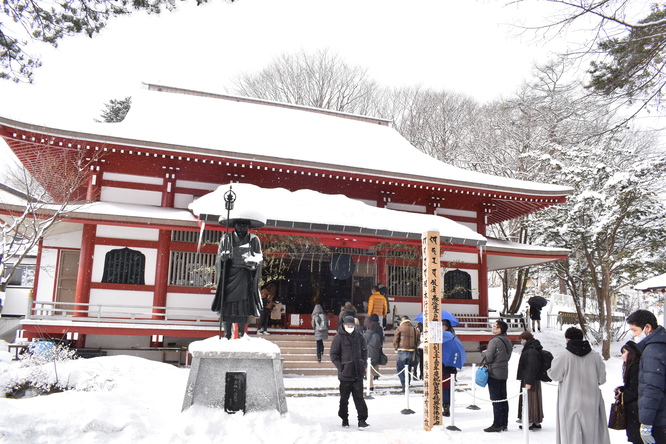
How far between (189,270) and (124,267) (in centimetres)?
171

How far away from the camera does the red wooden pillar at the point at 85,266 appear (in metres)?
12.6

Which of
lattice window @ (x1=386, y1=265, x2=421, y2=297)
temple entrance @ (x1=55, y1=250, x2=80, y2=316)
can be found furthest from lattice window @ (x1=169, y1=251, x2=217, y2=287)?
lattice window @ (x1=386, y1=265, x2=421, y2=297)

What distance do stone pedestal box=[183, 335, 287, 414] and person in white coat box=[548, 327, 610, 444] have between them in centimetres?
334

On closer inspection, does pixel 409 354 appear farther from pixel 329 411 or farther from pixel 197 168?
pixel 197 168

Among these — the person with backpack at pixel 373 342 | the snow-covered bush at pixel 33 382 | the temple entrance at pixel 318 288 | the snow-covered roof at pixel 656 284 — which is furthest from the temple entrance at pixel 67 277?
the snow-covered roof at pixel 656 284

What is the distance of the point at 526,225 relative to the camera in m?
19.4

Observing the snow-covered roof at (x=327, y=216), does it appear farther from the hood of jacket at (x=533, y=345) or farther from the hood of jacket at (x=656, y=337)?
the hood of jacket at (x=656, y=337)

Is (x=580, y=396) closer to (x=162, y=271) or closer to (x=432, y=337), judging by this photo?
(x=432, y=337)

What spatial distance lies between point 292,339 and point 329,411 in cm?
486

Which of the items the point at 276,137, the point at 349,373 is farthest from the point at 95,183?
the point at 349,373

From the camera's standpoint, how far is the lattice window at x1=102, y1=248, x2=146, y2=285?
1305cm

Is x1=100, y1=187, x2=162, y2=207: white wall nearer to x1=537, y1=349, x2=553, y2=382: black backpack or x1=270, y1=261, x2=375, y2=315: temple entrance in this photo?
x1=270, y1=261, x2=375, y2=315: temple entrance

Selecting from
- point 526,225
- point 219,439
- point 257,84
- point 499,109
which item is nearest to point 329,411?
point 219,439

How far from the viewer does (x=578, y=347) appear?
542cm
